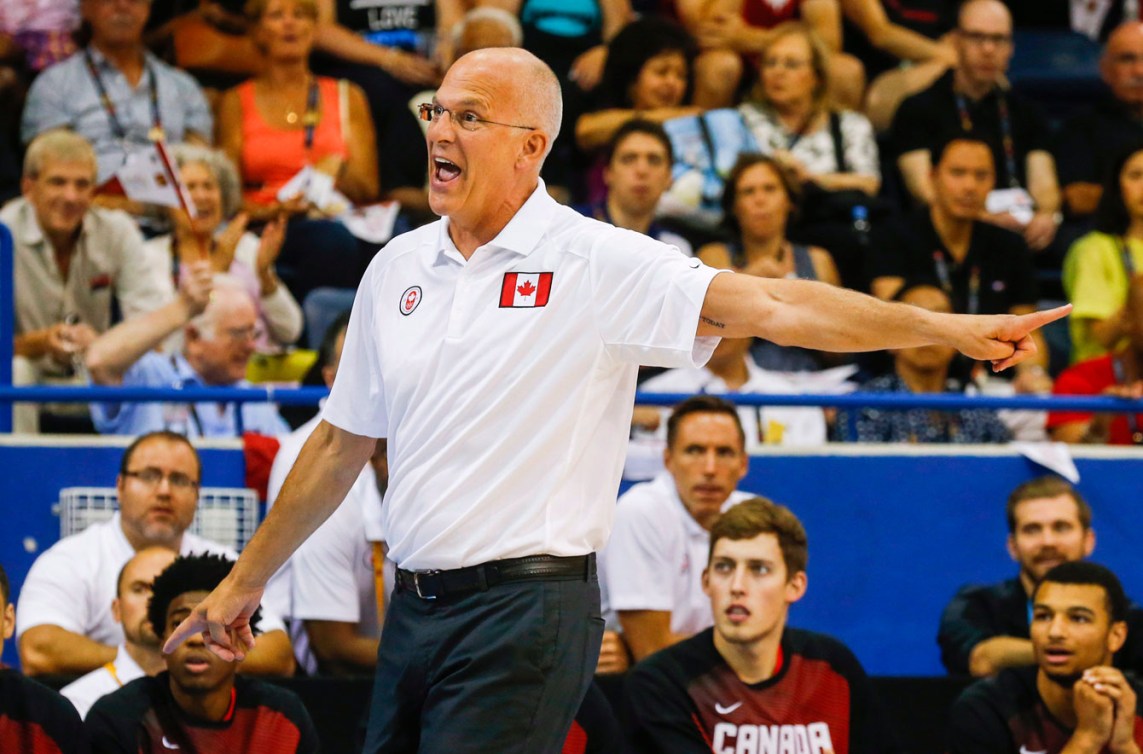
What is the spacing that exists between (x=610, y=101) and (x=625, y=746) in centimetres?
417

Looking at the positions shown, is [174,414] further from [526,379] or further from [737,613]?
[526,379]

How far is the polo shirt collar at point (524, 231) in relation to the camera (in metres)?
3.59

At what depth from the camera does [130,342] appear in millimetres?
6668

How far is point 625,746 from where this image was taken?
17.3 ft

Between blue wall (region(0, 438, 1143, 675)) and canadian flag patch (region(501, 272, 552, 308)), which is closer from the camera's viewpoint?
canadian flag patch (region(501, 272, 552, 308))

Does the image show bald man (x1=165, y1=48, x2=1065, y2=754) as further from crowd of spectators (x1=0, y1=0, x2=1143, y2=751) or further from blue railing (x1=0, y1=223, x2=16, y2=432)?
blue railing (x1=0, y1=223, x2=16, y2=432)

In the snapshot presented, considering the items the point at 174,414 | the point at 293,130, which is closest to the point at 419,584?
the point at 174,414

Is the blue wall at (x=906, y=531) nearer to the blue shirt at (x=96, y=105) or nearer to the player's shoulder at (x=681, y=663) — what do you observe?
the player's shoulder at (x=681, y=663)

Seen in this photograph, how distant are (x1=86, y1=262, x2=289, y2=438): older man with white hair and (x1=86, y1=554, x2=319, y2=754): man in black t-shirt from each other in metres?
1.73

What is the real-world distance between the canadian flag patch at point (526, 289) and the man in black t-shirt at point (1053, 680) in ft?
8.21

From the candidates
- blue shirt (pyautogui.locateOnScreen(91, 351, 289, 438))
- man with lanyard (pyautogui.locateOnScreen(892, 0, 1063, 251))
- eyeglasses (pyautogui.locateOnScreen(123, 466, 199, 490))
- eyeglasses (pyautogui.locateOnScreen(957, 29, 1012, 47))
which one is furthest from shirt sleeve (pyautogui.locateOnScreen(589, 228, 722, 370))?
eyeglasses (pyautogui.locateOnScreen(957, 29, 1012, 47))

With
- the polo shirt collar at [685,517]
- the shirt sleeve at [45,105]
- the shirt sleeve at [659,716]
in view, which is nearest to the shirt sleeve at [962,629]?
the polo shirt collar at [685,517]

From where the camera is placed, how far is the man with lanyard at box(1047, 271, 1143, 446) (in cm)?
714

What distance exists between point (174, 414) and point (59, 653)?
1421 mm
